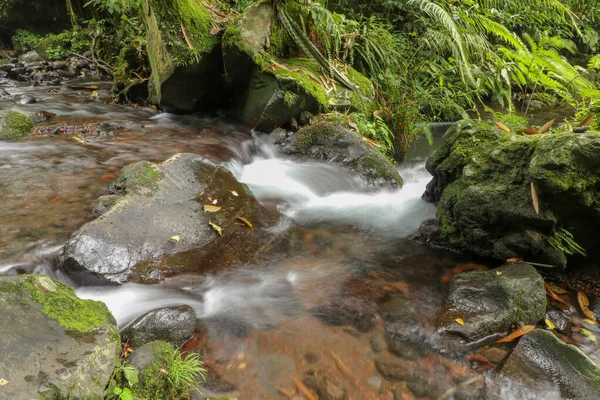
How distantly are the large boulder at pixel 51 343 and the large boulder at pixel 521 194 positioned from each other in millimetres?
2867

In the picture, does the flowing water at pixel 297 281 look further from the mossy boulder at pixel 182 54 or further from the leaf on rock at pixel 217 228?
the mossy boulder at pixel 182 54

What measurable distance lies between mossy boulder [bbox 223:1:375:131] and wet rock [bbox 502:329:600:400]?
14.5ft

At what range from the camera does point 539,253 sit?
3.22 metres

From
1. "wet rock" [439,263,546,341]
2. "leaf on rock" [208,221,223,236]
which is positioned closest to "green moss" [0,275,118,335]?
"leaf on rock" [208,221,223,236]

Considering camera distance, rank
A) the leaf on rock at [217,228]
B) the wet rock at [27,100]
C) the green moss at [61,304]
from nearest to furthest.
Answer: the green moss at [61,304] < the leaf on rock at [217,228] < the wet rock at [27,100]

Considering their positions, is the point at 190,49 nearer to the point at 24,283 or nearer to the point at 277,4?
the point at 277,4

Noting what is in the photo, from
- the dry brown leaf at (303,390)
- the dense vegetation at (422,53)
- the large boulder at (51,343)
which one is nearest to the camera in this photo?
the large boulder at (51,343)

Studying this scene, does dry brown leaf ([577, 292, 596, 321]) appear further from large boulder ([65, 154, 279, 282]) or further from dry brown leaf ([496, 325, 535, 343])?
large boulder ([65, 154, 279, 282])

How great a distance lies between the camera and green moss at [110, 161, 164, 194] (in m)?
3.65

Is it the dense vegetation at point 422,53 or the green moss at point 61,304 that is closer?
the green moss at point 61,304

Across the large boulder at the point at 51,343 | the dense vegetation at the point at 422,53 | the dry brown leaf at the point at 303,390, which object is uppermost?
the dense vegetation at the point at 422,53

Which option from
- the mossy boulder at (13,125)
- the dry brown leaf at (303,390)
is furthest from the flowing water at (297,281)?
the mossy boulder at (13,125)

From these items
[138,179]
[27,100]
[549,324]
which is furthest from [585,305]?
[27,100]

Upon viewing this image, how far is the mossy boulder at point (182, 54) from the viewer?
5996 millimetres
